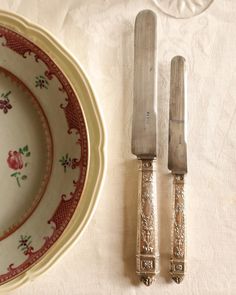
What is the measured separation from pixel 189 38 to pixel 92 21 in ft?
0.43

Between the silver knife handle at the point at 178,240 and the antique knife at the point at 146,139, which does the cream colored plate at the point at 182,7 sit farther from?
the silver knife handle at the point at 178,240

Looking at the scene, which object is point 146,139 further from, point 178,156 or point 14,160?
point 14,160

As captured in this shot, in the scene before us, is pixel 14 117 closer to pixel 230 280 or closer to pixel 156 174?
pixel 156 174

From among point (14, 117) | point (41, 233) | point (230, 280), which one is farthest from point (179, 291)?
point (14, 117)

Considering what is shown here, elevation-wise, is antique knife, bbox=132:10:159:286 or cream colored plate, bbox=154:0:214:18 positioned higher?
cream colored plate, bbox=154:0:214:18

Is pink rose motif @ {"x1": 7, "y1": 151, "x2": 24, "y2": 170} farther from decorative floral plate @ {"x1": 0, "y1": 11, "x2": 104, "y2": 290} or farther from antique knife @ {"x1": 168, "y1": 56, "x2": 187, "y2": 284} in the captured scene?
antique knife @ {"x1": 168, "y1": 56, "x2": 187, "y2": 284}

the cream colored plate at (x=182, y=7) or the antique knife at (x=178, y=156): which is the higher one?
the cream colored plate at (x=182, y=7)

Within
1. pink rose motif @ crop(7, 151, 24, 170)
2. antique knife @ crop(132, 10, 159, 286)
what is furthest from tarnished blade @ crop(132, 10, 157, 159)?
pink rose motif @ crop(7, 151, 24, 170)

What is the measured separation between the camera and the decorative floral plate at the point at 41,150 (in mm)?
582

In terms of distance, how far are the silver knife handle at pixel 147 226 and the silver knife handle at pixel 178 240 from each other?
22mm

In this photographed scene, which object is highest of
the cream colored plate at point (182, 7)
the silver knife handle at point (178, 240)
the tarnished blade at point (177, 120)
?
the cream colored plate at point (182, 7)

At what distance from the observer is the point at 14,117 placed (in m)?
0.63

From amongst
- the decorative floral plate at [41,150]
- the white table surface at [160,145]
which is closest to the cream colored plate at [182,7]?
the white table surface at [160,145]

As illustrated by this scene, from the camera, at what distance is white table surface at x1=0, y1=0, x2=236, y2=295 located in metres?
0.62
